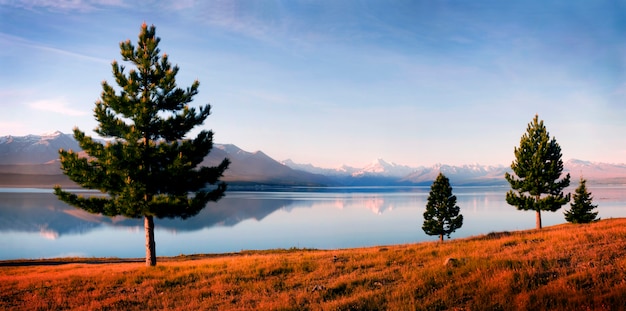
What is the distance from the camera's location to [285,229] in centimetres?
7838

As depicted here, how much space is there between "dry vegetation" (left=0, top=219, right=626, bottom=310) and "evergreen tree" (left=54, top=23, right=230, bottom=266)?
14.4ft

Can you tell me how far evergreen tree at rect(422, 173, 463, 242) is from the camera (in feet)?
160

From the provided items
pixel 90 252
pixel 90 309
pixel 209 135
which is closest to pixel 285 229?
pixel 90 252

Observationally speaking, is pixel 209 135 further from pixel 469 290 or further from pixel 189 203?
pixel 469 290

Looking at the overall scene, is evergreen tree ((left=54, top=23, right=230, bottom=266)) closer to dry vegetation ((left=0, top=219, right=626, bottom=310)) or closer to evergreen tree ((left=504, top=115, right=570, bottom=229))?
dry vegetation ((left=0, top=219, right=626, bottom=310))

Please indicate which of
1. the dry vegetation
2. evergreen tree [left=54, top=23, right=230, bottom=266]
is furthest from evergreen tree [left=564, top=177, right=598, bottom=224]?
evergreen tree [left=54, top=23, right=230, bottom=266]

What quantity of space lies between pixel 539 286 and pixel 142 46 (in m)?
24.8

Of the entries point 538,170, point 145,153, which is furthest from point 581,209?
point 145,153

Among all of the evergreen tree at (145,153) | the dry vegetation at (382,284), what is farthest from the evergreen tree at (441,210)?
the evergreen tree at (145,153)

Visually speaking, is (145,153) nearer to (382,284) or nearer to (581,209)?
(382,284)

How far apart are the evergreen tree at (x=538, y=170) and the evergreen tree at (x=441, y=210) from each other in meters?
8.47

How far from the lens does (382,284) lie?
43.0ft

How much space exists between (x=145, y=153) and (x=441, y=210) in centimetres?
3833

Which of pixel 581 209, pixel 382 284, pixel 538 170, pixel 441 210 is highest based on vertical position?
pixel 538 170
